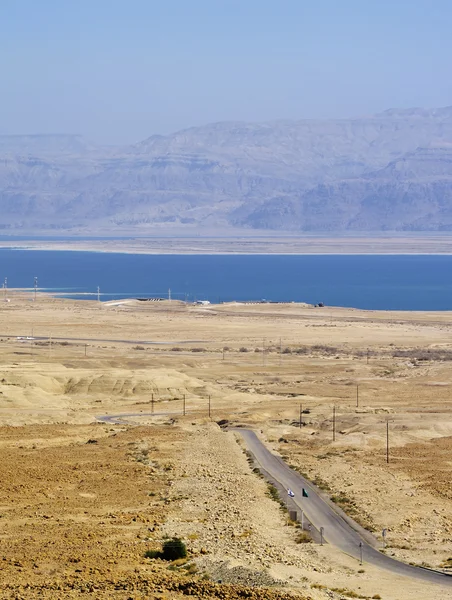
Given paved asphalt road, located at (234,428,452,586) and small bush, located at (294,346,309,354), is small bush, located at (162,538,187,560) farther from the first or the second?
small bush, located at (294,346,309,354)

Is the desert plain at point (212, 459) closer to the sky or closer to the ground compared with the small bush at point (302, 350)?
closer to the sky

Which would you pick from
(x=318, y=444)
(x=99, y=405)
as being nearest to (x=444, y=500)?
(x=318, y=444)

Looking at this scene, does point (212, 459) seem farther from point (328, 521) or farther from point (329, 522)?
point (329, 522)

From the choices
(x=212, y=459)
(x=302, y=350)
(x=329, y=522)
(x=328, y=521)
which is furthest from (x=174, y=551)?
(x=302, y=350)

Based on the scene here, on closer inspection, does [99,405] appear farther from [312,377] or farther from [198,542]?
[198,542]

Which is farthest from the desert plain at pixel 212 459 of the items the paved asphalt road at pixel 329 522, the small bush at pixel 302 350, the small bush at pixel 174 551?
the paved asphalt road at pixel 329 522

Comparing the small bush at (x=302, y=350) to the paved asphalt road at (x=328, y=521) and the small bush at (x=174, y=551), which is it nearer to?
the paved asphalt road at (x=328, y=521)

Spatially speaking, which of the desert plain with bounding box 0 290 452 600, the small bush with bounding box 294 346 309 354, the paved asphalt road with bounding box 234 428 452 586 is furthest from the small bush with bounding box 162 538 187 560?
the small bush with bounding box 294 346 309 354
